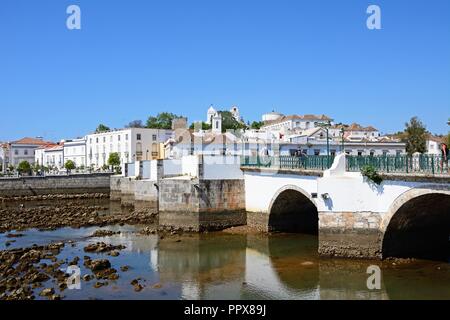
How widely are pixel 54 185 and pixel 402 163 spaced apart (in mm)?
45909

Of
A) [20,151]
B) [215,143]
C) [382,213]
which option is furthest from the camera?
[20,151]

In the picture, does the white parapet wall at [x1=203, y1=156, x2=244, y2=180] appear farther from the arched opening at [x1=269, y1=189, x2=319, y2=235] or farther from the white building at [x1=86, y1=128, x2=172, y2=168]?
the white building at [x1=86, y1=128, x2=172, y2=168]

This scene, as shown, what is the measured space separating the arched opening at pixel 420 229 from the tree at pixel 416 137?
27.7 meters

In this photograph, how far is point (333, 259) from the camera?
62.5ft

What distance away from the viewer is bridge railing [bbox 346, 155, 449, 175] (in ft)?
52.2

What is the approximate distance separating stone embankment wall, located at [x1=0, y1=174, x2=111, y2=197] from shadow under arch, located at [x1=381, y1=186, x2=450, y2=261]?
42.4 metres

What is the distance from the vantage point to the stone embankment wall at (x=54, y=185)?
52.3 m

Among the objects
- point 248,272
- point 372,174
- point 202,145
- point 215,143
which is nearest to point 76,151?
point 202,145

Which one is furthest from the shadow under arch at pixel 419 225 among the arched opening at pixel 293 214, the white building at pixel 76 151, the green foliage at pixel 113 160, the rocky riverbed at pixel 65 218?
the white building at pixel 76 151

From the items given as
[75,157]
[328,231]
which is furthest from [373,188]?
[75,157]

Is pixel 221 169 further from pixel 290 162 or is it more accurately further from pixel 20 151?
pixel 20 151

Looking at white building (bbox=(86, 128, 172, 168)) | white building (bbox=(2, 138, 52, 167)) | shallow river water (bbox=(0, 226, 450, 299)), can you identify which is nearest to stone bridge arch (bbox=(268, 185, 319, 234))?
shallow river water (bbox=(0, 226, 450, 299))

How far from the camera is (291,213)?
88.2 feet
